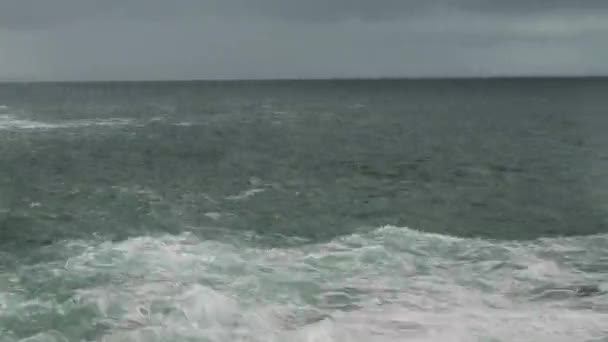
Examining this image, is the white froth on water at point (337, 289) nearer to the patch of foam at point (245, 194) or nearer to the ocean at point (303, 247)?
the ocean at point (303, 247)

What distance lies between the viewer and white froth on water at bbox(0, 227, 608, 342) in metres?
13.0

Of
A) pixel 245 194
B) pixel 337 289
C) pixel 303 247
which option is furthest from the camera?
pixel 245 194

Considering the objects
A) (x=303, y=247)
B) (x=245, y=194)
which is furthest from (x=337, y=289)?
(x=245, y=194)

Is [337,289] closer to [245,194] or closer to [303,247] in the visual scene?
[303,247]

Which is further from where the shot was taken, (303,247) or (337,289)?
(303,247)

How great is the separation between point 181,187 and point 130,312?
17.3m

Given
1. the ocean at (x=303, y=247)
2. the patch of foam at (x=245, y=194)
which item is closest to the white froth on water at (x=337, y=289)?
the ocean at (x=303, y=247)

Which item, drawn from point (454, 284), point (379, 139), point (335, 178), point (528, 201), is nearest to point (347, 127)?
point (379, 139)

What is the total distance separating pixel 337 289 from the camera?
15445mm

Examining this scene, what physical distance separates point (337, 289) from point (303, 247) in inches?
174

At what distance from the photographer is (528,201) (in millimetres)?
27453

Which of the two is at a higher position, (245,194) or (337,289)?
(337,289)

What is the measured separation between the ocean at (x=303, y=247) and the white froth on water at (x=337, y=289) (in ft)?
0.19

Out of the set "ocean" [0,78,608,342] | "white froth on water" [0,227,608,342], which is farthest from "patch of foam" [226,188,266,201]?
"white froth on water" [0,227,608,342]
